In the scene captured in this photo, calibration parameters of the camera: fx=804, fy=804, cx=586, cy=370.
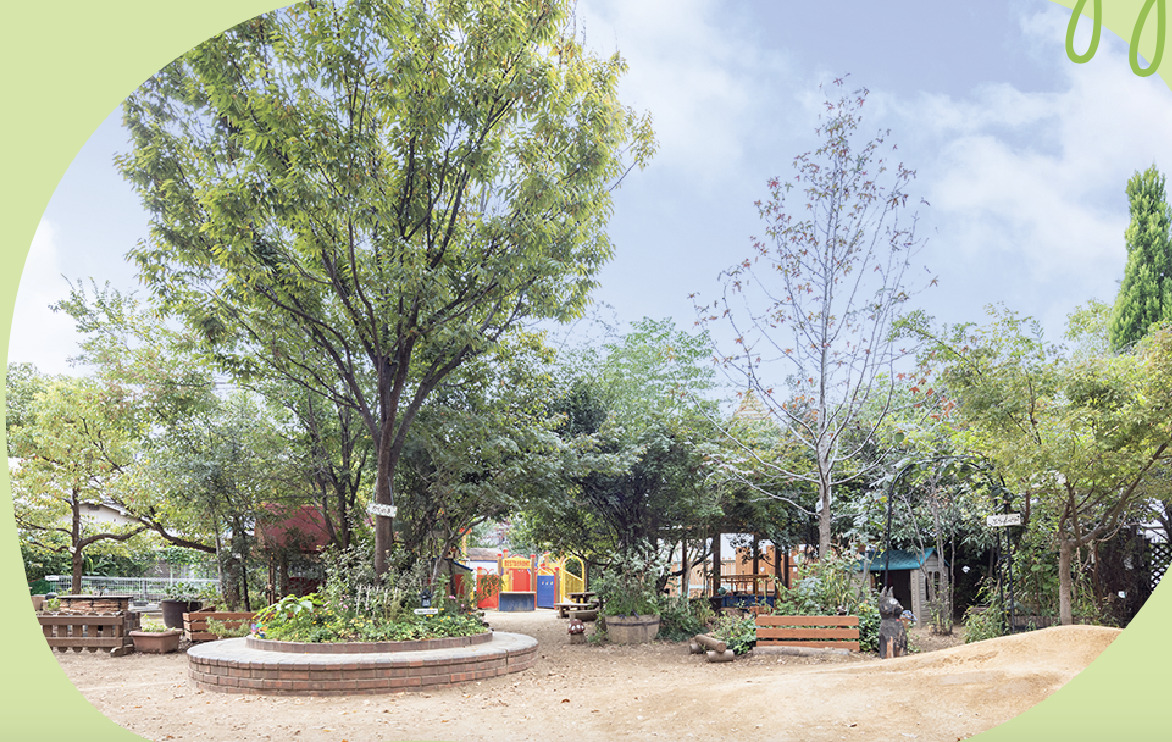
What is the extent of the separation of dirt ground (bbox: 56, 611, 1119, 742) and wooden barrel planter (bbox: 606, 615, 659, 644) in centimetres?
346

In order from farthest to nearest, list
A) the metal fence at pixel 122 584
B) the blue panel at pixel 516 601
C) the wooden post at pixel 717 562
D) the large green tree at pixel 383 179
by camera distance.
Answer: the blue panel at pixel 516 601 → the metal fence at pixel 122 584 → the wooden post at pixel 717 562 → the large green tree at pixel 383 179

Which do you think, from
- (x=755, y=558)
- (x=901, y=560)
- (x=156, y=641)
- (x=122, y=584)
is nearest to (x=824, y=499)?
(x=901, y=560)

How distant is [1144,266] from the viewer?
7.08m

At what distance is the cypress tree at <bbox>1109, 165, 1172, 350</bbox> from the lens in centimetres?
592

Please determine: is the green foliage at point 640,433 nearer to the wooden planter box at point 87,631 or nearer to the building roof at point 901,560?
the building roof at point 901,560

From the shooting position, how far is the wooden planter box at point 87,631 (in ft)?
34.6

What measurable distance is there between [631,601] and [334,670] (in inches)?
220

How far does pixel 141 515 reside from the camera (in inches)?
552

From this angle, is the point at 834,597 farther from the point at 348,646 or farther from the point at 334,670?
the point at 334,670

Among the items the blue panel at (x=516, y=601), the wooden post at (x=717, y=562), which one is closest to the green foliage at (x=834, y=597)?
the wooden post at (x=717, y=562)

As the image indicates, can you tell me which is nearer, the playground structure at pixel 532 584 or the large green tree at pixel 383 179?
the large green tree at pixel 383 179

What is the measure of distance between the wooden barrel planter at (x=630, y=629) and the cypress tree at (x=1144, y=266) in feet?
22.3

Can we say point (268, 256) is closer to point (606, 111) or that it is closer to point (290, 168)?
point (290, 168)

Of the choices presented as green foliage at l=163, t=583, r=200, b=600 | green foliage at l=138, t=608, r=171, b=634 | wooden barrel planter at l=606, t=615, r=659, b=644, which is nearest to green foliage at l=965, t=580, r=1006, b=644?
wooden barrel planter at l=606, t=615, r=659, b=644
